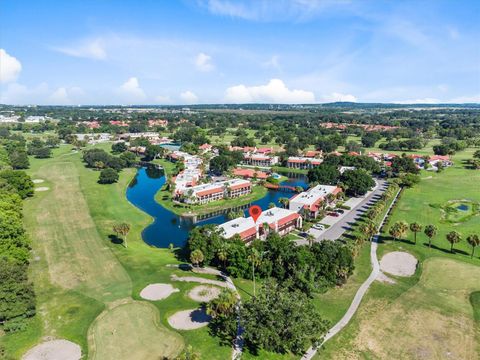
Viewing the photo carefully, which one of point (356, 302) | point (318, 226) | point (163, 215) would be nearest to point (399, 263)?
point (356, 302)

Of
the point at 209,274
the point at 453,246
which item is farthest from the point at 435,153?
the point at 209,274

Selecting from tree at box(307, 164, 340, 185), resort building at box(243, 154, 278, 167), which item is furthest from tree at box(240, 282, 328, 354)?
resort building at box(243, 154, 278, 167)

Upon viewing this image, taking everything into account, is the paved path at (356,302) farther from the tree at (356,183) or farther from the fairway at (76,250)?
the tree at (356,183)

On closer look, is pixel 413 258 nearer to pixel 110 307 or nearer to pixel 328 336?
pixel 328 336

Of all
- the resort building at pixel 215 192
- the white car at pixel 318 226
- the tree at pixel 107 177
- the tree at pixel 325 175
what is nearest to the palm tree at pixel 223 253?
the white car at pixel 318 226

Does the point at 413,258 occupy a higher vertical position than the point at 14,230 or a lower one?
lower

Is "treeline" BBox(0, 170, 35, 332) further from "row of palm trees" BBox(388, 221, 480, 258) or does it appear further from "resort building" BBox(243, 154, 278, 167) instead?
"resort building" BBox(243, 154, 278, 167)
